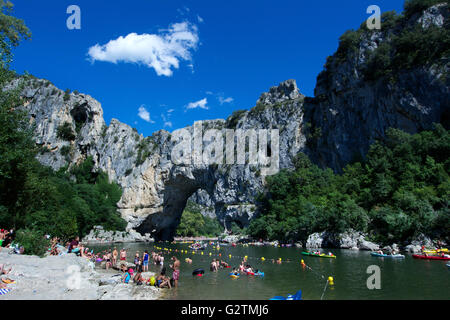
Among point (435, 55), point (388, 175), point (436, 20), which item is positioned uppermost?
point (436, 20)

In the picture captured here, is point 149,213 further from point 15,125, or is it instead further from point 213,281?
point 213,281

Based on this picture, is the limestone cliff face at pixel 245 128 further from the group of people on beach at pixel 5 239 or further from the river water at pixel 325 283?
the river water at pixel 325 283

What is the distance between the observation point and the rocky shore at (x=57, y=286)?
8578mm

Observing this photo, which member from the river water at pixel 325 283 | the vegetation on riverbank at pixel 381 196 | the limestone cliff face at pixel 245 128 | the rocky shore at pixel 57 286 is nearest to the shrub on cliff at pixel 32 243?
the rocky shore at pixel 57 286

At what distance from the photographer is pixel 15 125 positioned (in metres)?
16.8

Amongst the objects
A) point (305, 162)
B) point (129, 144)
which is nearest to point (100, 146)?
point (129, 144)

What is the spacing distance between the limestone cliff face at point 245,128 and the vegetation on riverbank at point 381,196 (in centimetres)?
418

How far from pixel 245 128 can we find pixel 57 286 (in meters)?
49.0

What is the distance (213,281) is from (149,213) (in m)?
45.4

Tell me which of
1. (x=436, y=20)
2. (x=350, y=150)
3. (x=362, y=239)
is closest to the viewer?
(x=362, y=239)

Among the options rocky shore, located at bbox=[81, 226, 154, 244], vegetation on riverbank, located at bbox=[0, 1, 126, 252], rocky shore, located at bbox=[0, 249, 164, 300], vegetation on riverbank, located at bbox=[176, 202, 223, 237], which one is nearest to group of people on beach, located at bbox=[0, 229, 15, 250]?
vegetation on riverbank, located at bbox=[0, 1, 126, 252]

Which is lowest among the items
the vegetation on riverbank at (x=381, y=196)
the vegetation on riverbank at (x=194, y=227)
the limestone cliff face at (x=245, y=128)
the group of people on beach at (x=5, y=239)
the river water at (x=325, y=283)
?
the vegetation on riverbank at (x=194, y=227)

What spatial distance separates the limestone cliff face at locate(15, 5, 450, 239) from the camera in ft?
116
